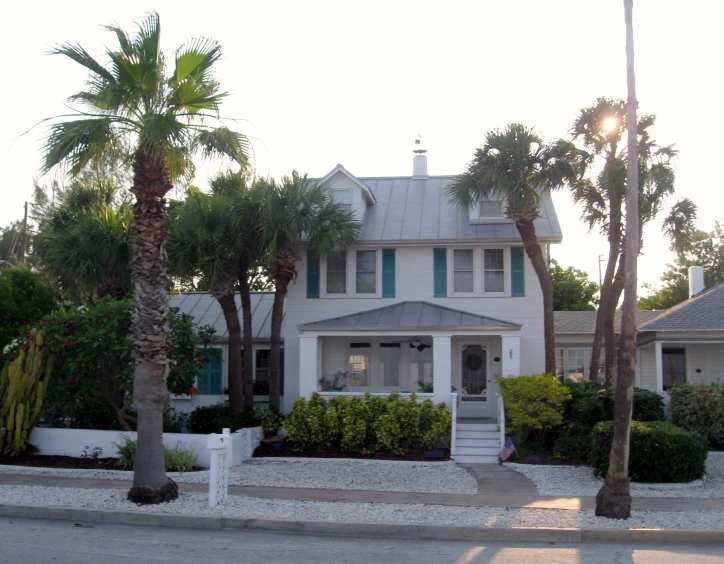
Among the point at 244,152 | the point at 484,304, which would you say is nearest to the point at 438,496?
the point at 244,152

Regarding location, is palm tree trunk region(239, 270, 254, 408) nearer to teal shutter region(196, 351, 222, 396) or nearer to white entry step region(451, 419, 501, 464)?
teal shutter region(196, 351, 222, 396)

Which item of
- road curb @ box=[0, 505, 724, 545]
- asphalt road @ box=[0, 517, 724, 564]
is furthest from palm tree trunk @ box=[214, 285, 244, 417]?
asphalt road @ box=[0, 517, 724, 564]

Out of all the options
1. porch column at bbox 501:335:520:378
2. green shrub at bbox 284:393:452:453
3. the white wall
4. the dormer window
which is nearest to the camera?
green shrub at bbox 284:393:452:453

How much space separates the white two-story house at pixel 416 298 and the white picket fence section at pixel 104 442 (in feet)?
11.3

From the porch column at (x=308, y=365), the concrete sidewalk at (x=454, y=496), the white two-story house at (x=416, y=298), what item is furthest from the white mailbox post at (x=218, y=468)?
the white two-story house at (x=416, y=298)

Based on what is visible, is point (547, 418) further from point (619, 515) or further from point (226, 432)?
point (226, 432)

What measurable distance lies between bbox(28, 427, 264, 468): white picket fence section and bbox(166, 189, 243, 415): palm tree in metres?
2.52

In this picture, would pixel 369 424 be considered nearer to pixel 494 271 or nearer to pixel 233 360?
pixel 233 360

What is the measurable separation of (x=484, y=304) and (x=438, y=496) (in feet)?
27.2

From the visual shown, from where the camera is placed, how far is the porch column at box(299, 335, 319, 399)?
1897 cm

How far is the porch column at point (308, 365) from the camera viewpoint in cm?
1897

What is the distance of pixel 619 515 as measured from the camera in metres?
10.4

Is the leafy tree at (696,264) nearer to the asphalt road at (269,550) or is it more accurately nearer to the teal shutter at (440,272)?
the teal shutter at (440,272)

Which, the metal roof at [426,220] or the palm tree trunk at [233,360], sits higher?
the metal roof at [426,220]
